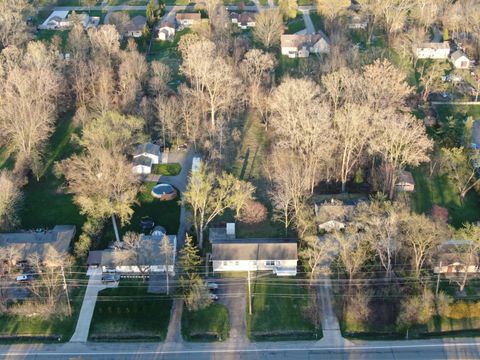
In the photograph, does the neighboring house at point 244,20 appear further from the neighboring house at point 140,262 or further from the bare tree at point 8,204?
the neighboring house at point 140,262

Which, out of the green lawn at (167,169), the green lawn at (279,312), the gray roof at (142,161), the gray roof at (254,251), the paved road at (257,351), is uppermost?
the gray roof at (142,161)

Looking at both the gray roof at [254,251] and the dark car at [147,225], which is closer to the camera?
the gray roof at [254,251]

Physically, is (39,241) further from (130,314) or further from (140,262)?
(130,314)

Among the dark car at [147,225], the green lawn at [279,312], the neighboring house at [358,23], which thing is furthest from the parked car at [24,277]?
the neighboring house at [358,23]

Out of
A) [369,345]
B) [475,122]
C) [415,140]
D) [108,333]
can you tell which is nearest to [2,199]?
[108,333]

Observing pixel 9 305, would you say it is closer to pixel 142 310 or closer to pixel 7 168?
pixel 142 310

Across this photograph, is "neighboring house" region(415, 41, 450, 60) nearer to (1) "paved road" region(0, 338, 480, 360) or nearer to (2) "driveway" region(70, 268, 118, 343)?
(1) "paved road" region(0, 338, 480, 360)

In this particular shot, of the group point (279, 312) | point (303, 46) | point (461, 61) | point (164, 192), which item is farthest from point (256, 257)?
point (461, 61)
